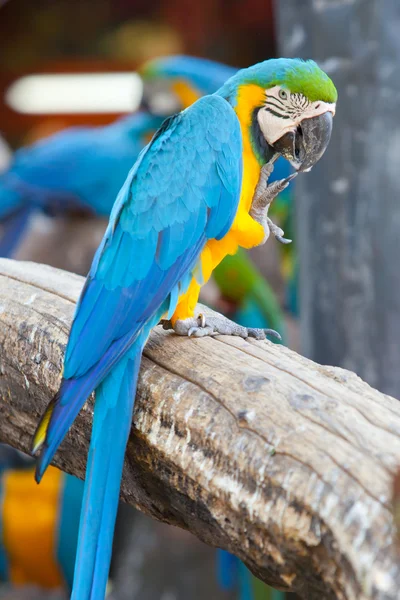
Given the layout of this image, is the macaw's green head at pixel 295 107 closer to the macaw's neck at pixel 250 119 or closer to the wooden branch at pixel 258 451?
the macaw's neck at pixel 250 119

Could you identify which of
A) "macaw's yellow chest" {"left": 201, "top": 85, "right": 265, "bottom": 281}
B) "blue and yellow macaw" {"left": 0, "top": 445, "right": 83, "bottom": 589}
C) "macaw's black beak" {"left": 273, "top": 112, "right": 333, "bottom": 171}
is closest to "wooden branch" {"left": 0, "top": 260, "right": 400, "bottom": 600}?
"macaw's yellow chest" {"left": 201, "top": 85, "right": 265, "bottom": 281}

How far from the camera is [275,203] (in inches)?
124

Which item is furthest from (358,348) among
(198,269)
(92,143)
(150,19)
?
(150,19)

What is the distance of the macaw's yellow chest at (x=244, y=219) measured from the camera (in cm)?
105

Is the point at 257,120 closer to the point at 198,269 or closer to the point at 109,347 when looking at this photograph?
the point at 198,269

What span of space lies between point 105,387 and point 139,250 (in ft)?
0.58

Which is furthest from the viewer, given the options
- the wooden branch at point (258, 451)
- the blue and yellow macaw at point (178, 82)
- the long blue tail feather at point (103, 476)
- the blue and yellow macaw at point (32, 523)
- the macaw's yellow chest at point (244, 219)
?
the blue and yellow macaw at point (32, 523)

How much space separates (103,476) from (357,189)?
905 mm

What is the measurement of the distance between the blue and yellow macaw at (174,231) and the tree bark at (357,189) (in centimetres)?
51

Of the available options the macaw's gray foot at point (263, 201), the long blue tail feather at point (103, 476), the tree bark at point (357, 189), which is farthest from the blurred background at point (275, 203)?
the long blue tail feather at point (103, 476)

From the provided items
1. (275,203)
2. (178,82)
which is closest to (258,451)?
(178,82)

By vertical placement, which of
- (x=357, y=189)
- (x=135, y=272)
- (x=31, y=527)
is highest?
(x=357, y=189)

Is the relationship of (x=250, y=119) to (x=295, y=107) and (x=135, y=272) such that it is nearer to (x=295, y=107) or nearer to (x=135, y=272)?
(x=295, y=107)

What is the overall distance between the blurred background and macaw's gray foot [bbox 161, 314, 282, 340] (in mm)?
556
